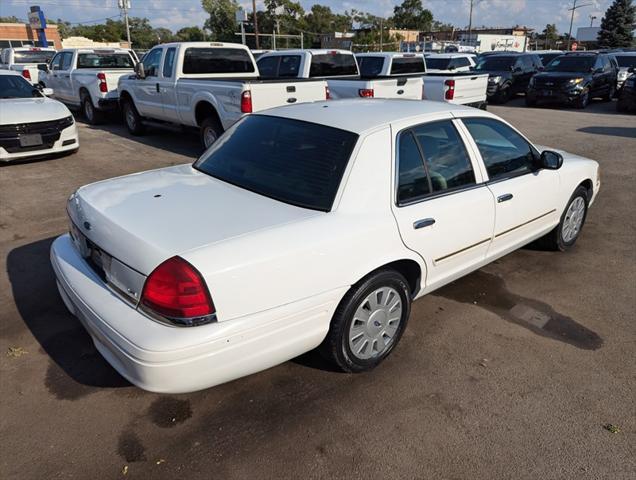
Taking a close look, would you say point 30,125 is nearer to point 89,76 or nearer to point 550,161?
point 89,76

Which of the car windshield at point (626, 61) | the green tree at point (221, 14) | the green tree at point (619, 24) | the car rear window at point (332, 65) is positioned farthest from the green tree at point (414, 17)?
the car rear window at point (332, 65)

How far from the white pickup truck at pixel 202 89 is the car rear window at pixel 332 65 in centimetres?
145

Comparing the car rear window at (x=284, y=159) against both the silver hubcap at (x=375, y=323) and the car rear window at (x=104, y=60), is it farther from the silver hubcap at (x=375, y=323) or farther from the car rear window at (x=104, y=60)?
the car rear window at (x=104, y=60)

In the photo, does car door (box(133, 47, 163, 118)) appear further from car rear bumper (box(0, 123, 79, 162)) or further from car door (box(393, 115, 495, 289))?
car door (box(393, 115, 495, 289))

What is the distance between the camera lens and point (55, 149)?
8602mm

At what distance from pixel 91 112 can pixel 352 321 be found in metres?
12.1

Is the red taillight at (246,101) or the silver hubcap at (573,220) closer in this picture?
the silver hubcap at (573,220)

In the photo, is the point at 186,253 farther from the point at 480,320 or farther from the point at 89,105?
the point at 89,105

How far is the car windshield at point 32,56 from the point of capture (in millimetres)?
18109

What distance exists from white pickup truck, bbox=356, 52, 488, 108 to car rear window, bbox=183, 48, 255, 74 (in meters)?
3.77

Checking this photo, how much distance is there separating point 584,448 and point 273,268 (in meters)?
1.88

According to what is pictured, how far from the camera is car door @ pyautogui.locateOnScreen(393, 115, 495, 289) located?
315 centimetres

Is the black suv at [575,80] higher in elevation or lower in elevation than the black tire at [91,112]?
higher

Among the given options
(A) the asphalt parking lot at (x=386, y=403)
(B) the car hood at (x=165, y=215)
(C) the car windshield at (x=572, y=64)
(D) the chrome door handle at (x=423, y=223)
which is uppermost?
(C) the car windshield at (x=572, y=64)
